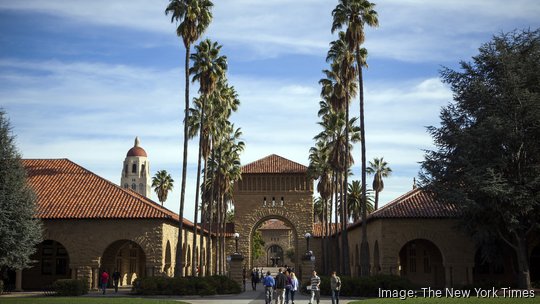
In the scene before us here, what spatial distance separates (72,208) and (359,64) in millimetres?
19267

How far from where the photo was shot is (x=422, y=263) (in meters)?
41.9

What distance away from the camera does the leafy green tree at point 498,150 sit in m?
28.7

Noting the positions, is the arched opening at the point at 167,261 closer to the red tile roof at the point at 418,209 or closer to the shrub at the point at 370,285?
the shrub at the point at 370,285

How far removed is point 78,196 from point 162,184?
34778 millimetres

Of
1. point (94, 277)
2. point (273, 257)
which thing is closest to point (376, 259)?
point (94, 277)

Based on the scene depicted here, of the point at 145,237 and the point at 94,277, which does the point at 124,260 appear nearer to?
the point at 94,277

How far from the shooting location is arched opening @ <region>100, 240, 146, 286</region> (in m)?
42.2

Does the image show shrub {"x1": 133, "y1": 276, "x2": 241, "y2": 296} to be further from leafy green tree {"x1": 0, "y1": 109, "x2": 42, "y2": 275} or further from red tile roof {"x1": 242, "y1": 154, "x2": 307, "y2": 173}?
red tile roof {"x1": 242, "y1": 154, "x2": 307, "y2": 173}

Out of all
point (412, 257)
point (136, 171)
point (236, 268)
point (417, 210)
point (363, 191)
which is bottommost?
point (236, 268)

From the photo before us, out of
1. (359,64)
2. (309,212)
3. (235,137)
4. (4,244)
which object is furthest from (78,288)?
(309,212)

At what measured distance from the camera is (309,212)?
6184cm

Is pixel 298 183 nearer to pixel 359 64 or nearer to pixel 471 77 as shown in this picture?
pixel 359 64

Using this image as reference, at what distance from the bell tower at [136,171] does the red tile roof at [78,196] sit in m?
84.7

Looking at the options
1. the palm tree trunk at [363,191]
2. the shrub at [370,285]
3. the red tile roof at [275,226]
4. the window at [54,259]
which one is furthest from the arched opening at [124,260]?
the red tile roof at [275,226]
